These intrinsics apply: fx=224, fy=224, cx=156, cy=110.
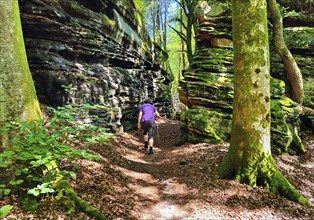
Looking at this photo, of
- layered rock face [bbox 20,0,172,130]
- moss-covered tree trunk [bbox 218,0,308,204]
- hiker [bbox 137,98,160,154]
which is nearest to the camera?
moss-covered tree trunk [bbox 218,0,308,204]

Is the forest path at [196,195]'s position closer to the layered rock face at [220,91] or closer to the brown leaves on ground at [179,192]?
the brown leaves on ground at [179,192]

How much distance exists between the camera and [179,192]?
570cm

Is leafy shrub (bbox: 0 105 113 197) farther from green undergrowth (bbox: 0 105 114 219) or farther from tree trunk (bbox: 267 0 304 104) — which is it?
tree trunk (bbox: 267 0 304 104)

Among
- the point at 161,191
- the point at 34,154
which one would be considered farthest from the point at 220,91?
the point at 34,154

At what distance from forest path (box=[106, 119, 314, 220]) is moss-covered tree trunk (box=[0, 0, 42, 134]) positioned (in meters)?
2.80

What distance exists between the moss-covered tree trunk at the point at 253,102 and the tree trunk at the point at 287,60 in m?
5.76

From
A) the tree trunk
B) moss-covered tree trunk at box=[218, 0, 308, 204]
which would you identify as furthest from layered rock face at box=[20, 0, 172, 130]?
the tree trunk

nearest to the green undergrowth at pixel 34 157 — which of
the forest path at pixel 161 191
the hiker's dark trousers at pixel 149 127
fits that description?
the forest path at pixel 161 191

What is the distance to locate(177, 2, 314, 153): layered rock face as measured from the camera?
29.0 feet

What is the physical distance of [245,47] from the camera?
5.55 meters

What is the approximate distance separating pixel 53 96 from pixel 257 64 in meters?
7.41

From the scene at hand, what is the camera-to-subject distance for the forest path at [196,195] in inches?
183

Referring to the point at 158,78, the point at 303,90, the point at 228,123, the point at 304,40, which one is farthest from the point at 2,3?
the point at 158,78

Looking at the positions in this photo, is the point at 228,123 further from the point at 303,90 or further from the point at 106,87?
the point at 106,87
